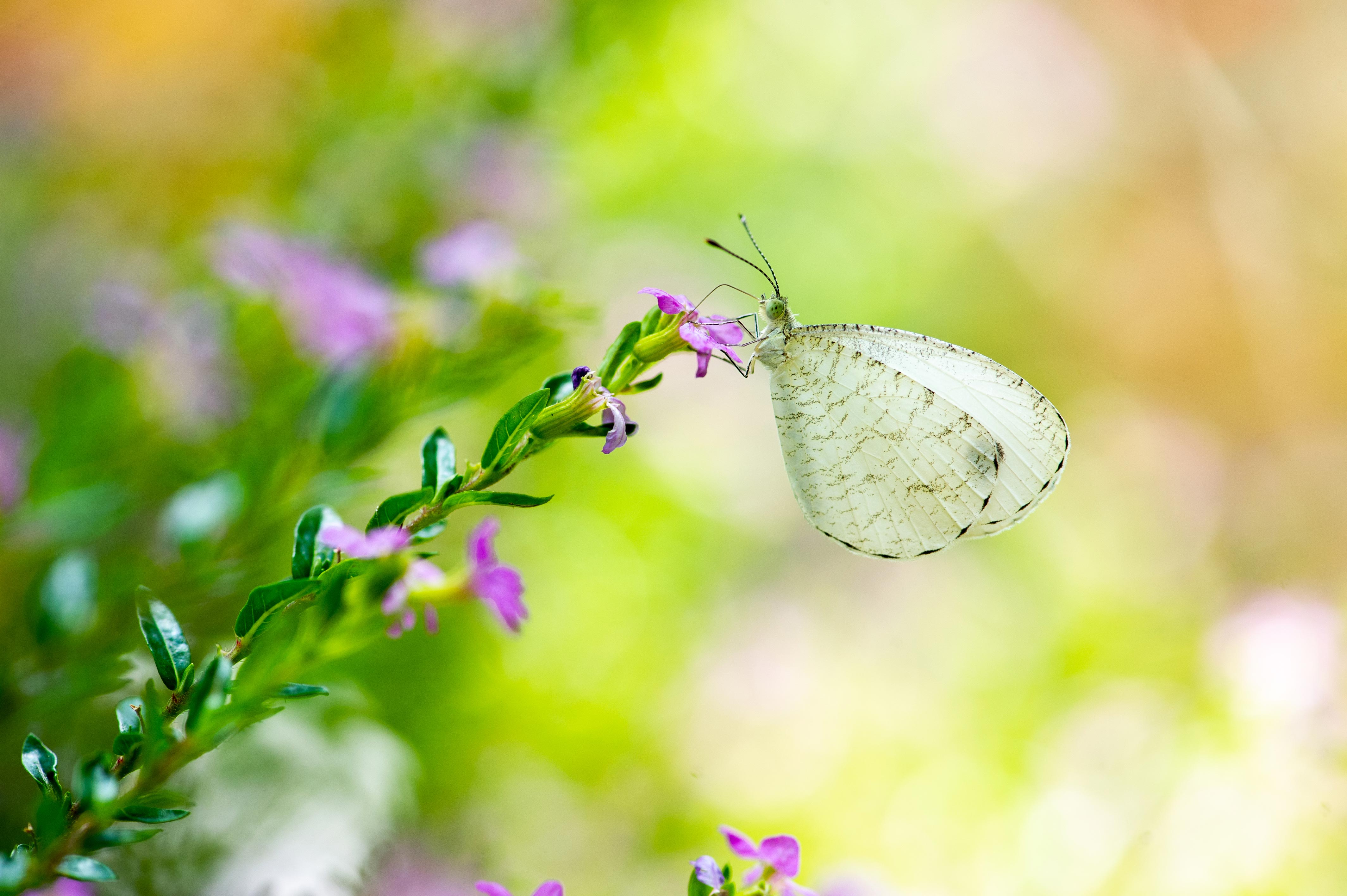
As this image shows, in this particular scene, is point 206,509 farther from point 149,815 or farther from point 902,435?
point 902,435

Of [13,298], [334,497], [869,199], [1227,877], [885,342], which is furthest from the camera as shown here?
[869,199]

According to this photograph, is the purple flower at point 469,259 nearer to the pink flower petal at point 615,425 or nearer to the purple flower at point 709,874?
the pink flower petal at point 615,425

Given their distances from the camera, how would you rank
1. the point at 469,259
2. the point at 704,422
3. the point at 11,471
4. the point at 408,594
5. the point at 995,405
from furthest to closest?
the point at 704,422, the point at 995,405, the point at 11,471, the point at 469,259, the point at 408,594

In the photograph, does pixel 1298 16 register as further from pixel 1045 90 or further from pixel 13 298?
pixel 13 298

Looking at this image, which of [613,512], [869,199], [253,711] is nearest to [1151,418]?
[869,199]

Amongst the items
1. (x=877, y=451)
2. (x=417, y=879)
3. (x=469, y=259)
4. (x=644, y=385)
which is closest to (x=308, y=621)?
(x=644, y=385)

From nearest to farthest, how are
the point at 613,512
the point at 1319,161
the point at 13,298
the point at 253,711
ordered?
the point at 253,711, the point at 13,298, the point at 613,512, the point at 1319,161
